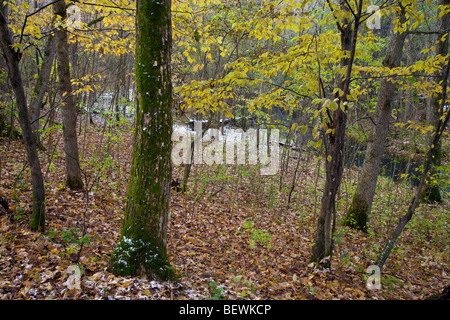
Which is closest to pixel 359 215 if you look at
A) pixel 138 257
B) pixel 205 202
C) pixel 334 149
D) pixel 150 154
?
pixel 334 149

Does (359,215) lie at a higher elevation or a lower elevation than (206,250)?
higher

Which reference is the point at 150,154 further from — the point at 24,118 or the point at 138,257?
the point at 24,118

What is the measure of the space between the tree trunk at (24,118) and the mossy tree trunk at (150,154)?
4.78 feet

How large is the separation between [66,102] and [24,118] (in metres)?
2.31

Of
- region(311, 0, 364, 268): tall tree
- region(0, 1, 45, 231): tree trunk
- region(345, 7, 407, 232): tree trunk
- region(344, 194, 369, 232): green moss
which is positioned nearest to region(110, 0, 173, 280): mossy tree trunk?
region(0, 1, 45, 231): tree trunk

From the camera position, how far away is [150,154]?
119 inches

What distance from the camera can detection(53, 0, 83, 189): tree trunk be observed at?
5.15 m

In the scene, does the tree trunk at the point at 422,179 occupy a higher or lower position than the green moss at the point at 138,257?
higher

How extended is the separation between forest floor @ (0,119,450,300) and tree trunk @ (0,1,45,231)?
306mm

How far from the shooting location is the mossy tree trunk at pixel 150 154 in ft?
9.70

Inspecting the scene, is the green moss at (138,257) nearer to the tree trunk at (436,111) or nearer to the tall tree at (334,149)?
the tall tree at (334,149)

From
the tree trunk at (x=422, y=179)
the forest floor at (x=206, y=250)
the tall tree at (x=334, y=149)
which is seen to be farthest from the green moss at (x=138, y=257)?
the tree trunk at (x=422, y=179)

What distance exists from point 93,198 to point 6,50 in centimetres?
350
